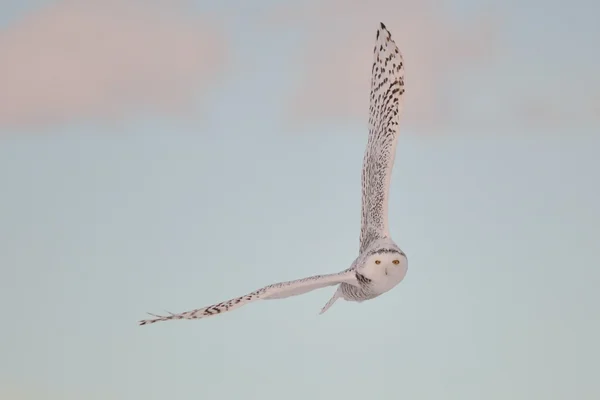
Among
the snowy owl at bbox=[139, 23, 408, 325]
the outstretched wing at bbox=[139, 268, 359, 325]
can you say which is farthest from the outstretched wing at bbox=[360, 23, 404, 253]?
the outstretched wing at bbox=[139, 268, 359, 325]

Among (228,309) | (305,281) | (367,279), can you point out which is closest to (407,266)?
(367,279)

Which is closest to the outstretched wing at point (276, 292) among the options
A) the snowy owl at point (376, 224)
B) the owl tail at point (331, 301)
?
the snowy owl at point (376, 224)

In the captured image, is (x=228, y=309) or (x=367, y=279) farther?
(x=367, y=279)

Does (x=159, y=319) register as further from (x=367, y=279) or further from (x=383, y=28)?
(x=383, y=28)

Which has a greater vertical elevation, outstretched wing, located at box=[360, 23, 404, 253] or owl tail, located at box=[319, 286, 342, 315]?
outstretched wing, located at box=[360, 23, 404, 253]

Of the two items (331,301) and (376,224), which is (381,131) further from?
(331,301)

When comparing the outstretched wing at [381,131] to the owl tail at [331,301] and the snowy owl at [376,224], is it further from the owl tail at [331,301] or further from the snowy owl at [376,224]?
the owl tail at [331,301]

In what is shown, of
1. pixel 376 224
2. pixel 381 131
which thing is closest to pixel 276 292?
pixel 376 224

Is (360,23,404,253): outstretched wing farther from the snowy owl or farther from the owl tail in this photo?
the owl tail
